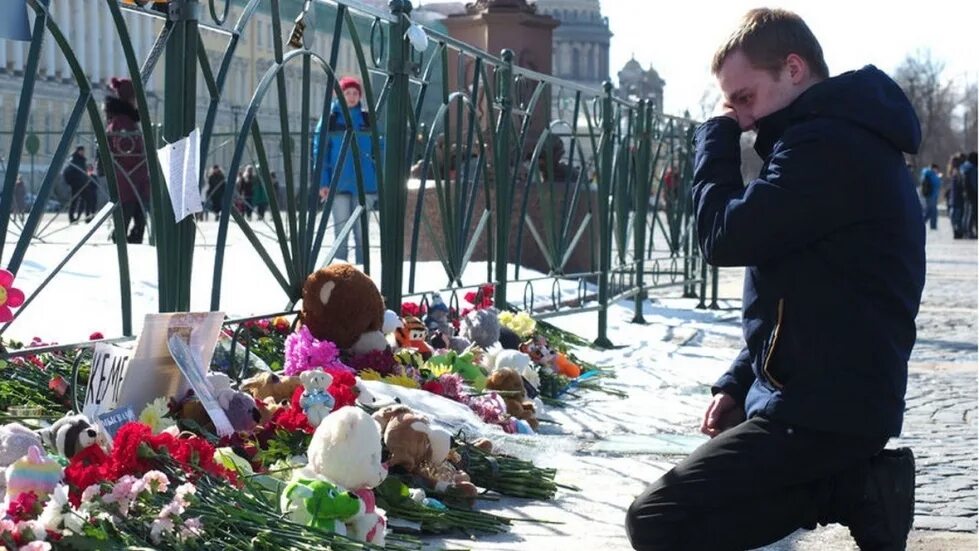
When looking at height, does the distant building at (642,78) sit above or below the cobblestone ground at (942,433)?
above

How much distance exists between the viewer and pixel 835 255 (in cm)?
326

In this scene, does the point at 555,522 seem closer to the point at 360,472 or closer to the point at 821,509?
the point at 360,472

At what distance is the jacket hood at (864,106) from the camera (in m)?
3.27

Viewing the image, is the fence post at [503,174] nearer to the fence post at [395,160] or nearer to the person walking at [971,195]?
the fence post at [395,160]

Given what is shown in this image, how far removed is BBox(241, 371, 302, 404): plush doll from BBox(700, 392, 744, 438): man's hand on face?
1.71 metres

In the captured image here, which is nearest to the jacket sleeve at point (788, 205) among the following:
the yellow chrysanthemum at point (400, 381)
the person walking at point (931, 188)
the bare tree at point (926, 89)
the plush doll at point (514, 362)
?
the yellow chrysanthemum at point (400, 381)

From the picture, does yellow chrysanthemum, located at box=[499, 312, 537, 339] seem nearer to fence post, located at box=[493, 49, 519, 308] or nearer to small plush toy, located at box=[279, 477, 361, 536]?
fence post, located at box=[493, 49, 519, 308]

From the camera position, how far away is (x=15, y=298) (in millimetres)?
4258

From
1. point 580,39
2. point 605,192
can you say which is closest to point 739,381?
point 605,192

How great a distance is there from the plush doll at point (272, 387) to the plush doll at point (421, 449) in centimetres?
30

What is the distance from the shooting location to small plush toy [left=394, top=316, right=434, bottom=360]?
6.39 metres

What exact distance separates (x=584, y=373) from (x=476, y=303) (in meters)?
0.74

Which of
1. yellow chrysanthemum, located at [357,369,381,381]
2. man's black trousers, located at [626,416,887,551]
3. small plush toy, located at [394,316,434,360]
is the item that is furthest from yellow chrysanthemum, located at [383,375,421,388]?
man's black trousers, located at [626,416,887,551]

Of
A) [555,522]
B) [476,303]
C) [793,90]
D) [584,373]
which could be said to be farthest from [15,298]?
[584,373]
